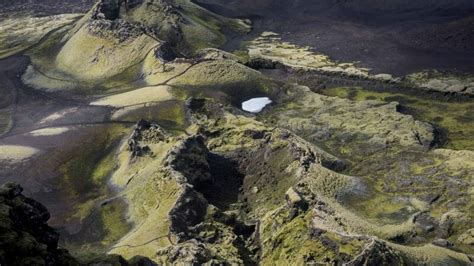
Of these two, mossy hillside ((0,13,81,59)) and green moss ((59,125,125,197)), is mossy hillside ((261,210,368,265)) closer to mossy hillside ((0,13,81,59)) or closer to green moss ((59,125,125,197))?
green moss ((59,125,125,197))

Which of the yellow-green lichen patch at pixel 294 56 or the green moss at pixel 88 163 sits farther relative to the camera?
the yellow-green lichen patch at pixel 294 56

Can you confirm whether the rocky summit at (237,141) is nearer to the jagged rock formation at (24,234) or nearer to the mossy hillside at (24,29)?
the jagged rock formation at (24,234)

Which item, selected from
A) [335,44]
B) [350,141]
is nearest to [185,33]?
[335,44]

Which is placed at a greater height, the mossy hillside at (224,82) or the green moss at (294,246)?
the green moss at (294,246)

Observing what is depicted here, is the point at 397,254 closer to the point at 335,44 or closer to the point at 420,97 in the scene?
the point at 420,97

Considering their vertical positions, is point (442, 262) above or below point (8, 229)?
below

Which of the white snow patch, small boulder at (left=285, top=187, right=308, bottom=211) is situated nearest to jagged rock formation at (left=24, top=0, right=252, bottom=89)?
the white snow patch

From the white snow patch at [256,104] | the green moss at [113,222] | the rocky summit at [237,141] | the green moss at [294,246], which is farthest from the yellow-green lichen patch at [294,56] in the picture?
the green moss at [113,222]
